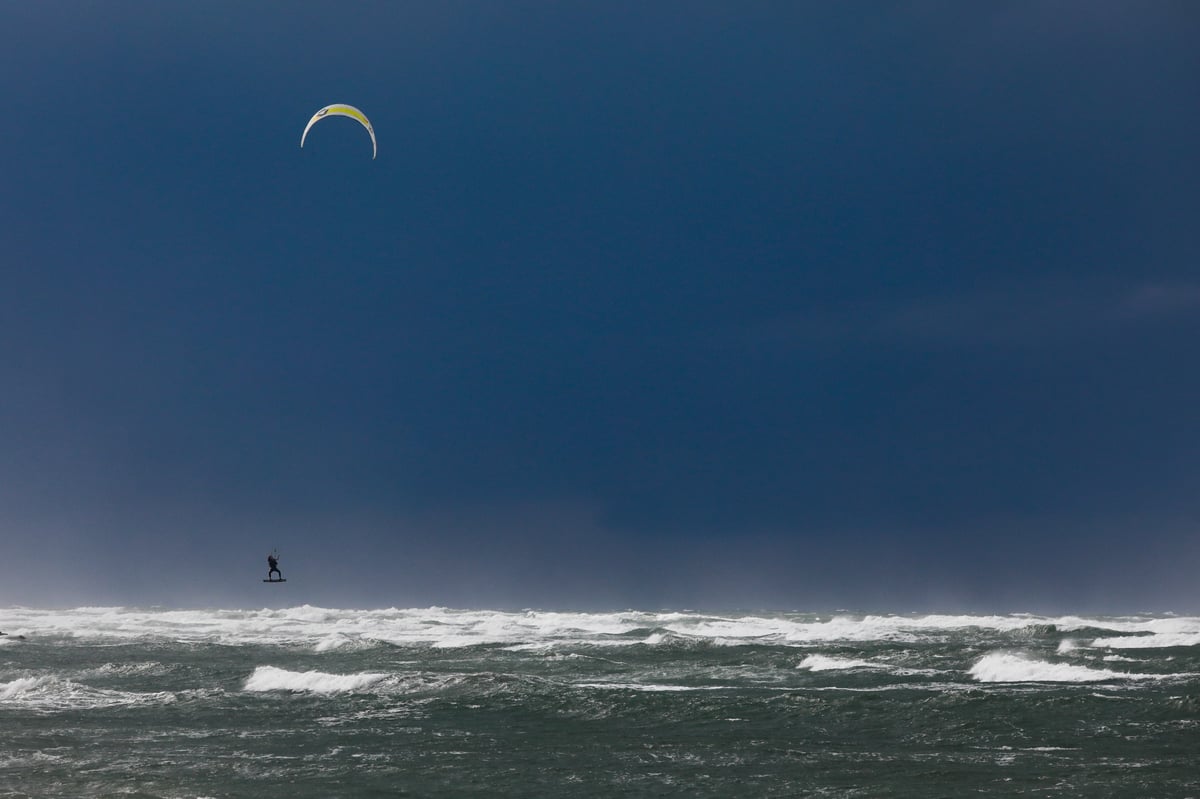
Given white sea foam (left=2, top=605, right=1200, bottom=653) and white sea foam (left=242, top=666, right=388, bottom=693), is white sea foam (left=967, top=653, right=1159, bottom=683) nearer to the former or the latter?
white sea foam (left=2, top=605, right=1200, bottom=653)

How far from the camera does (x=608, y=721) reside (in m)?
27.9

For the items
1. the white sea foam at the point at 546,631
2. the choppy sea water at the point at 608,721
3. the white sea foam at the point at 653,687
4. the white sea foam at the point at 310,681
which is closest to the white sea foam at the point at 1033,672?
the choppy sea water at the point at 608,721

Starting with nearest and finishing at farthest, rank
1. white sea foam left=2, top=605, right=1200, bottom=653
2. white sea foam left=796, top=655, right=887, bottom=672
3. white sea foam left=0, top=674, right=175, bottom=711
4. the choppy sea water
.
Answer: the choppy sea water < white sea foam left=0, top=674, right=175, bottom=711 < white sea foam left=796, top=655, right=887, bottom=672 < white sea foam left=2, top=605, right=1200, bottom=653

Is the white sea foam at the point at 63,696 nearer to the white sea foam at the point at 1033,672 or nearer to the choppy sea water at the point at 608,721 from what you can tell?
the choppy sea water at the point at 608,721

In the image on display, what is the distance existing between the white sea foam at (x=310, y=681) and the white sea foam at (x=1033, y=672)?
1975 centimetres

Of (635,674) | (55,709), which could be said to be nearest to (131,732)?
(55,709)

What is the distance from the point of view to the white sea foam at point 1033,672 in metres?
34.8

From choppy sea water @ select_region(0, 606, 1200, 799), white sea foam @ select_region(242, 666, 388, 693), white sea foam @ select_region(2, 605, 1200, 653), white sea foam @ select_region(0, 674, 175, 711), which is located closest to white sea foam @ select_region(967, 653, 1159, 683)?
choppy sea water @ select_region(0, 606, 1200, 799)

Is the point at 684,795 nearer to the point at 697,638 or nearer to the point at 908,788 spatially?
the point at 908,788

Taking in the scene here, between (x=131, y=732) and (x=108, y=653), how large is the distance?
25.3m

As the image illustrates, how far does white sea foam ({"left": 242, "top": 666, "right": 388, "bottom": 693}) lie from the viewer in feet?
112

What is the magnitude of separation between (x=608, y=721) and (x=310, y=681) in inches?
474

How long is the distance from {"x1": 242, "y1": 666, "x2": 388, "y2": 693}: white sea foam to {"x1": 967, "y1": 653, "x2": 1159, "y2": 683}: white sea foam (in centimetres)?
1975

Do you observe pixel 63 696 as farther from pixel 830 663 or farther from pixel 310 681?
pixel 830 663
